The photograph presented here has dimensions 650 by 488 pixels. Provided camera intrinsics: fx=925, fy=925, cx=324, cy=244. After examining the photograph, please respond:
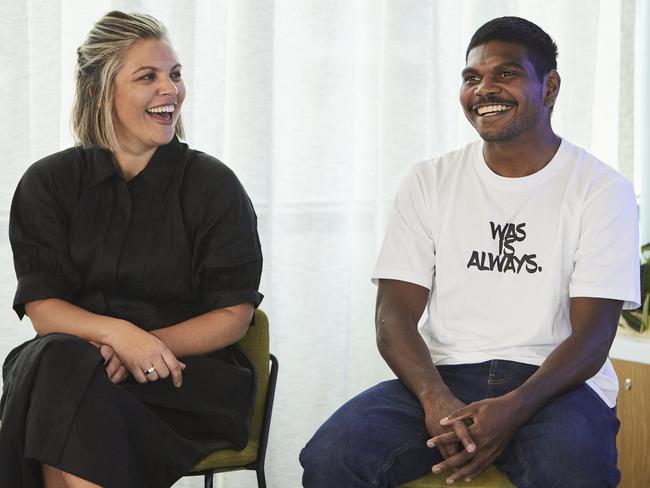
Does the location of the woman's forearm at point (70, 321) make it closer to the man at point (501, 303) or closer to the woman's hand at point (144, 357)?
the woman's hand at point (144, 357)

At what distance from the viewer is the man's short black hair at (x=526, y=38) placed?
6.60 ft

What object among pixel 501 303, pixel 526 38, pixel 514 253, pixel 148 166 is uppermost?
pixel 526 38

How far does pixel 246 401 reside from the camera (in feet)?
6.38

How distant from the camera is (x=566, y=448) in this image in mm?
Result: 1648

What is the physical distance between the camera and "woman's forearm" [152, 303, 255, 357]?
191 cm

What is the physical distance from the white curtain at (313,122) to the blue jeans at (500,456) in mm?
938

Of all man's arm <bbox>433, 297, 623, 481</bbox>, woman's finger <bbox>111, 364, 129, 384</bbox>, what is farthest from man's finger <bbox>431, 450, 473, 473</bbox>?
woman's finger <bbox>111, 364, 129, 384</bbox>

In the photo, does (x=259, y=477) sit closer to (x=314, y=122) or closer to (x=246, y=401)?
(x=246, y=401)

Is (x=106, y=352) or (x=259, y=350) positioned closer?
(x=106, y=352)

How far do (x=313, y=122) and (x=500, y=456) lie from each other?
1.27 m

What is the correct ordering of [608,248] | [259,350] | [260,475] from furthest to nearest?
[259,350] → [260,475] → [608,248]

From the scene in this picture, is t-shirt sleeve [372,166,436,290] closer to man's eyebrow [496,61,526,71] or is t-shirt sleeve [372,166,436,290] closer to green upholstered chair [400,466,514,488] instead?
man's eyebrow [496,61,526,71]

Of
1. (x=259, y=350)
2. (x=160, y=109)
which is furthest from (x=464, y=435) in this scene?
(x=160, y=109)

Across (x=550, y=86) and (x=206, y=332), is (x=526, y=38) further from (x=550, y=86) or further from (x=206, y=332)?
(x=206, y=332)
